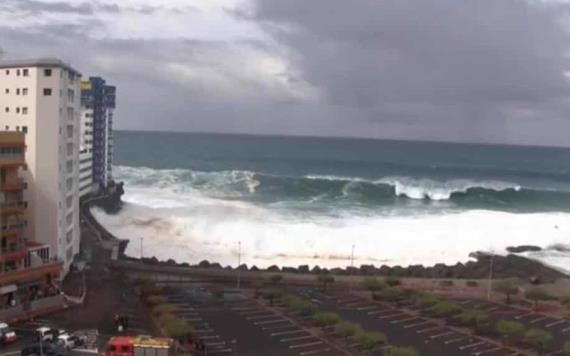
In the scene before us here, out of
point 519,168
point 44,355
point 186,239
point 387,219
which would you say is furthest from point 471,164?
point 44,355

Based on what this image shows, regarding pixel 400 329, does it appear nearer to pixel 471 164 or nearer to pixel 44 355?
pixel 44 355

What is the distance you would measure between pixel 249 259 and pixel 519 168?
121 metres

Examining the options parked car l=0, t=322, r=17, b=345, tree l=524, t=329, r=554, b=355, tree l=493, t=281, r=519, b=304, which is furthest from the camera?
tree l=493, t=281, r=519, b=304

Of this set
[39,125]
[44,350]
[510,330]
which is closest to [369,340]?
[510,330]

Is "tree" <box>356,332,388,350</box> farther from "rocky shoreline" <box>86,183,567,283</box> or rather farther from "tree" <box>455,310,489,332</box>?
"rocky shoreline" <box>86,183,567,283</box>

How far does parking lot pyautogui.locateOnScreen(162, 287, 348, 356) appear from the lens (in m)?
27.8

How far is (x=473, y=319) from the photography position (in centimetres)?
3158

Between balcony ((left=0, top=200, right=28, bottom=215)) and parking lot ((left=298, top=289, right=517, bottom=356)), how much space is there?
15.4 meters

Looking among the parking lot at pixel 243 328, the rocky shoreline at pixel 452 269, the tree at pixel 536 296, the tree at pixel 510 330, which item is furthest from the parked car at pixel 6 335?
the tree at pixel 536 296

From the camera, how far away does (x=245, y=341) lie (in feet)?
94.3

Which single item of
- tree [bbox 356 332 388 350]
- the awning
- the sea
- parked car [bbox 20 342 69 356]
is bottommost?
parked car [bbox 20 342 69 356]

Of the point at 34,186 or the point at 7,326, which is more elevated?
the point at 34,186

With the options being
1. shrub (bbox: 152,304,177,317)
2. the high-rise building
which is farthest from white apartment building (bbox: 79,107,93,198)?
shrub (bbox: 152,304,177,317)

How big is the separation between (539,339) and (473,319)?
12.2ft
